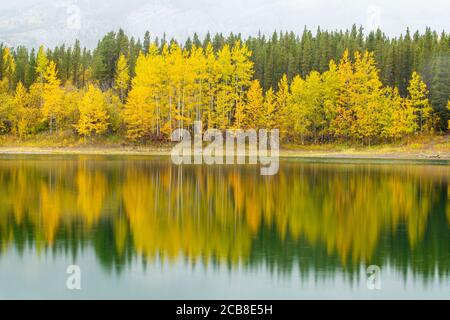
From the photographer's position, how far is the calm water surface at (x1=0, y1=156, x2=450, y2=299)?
578 inches

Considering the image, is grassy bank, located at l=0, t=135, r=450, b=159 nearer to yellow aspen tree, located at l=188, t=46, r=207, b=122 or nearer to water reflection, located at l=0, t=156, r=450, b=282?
yellow aspen tree, located at l=188, t=46, r=207, b=122

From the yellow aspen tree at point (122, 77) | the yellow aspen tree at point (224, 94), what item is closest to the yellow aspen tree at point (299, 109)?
the yellow aspen tree at point (224, 94)

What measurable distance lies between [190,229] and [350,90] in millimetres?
65450

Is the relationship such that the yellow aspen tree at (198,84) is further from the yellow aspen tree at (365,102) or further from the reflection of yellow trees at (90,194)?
the reflection of yellow trees at (90,194)

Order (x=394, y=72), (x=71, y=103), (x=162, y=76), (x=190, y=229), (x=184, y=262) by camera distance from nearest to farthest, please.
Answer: (x=184, y=262) < (x=190, y=229) < (x=162, y=76) < (x=71, y=103) < (x=394, y=72)

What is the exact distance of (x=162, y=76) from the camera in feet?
273

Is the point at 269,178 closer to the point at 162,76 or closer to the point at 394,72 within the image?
the point at 162,76

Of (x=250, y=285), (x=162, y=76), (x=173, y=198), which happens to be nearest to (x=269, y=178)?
(x=173, y=198)

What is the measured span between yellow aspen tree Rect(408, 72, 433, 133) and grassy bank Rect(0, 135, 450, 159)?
349 cm

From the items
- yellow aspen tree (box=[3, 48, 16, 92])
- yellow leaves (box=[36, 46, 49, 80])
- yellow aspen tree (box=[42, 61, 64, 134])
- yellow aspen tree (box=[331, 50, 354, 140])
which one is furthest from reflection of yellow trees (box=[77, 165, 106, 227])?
yellow aspen tree (box=[3, 48, 16, 92])

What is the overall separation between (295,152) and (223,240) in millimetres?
62051

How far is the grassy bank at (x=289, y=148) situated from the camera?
77312 mm

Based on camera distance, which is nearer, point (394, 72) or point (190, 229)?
point (190, 229)

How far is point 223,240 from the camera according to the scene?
786 inches
